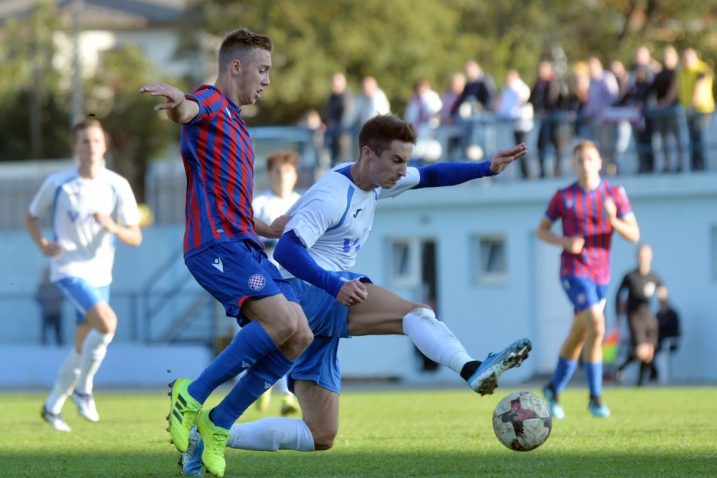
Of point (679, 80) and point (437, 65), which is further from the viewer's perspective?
point (437, 65)

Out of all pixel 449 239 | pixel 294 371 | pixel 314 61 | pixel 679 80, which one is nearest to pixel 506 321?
pixel 449 239

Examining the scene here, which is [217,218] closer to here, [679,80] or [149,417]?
[149,417]

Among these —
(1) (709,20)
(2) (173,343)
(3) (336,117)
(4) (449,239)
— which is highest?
(1) (709,20)

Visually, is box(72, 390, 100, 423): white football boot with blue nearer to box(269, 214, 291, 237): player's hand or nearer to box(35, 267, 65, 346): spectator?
box(269, 214, 291, 237): player's hand

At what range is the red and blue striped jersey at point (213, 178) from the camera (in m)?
7.95

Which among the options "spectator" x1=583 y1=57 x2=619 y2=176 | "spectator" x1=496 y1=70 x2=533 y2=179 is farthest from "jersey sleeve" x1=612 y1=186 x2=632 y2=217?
"spectator" x1=496 y1=70 x2=533 y2=179

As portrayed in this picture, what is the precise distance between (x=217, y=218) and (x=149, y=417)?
6632 mm

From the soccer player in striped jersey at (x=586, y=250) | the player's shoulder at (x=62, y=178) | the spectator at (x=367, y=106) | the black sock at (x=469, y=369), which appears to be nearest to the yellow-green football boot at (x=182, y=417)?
the black sock at (x=469, y=369)

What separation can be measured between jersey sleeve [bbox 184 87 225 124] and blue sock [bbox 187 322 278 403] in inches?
43.2

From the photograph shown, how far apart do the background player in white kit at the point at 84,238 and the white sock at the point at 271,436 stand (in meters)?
3.93

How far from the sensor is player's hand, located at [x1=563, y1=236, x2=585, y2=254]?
42.2 feet

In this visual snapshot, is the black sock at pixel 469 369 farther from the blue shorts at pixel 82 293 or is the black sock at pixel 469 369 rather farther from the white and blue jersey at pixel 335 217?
the blue shorts at pixel 82 293

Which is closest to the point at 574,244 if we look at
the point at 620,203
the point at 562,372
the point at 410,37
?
the point at 620,203

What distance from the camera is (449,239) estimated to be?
26.5 metres
